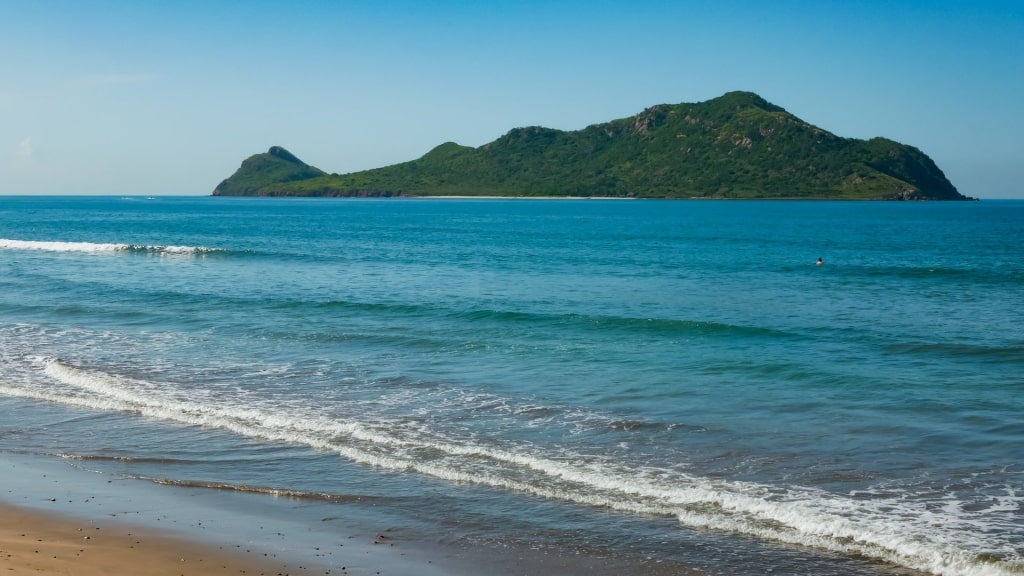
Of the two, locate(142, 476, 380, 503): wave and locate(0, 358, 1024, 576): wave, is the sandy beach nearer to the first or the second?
locate(142, 476, 380, 503): wave

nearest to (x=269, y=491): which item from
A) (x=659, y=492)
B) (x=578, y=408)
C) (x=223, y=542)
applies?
(x=223, y=542)

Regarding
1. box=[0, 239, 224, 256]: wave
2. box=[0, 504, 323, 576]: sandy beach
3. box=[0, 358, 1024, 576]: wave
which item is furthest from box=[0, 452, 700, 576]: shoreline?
box=[0, 239, 224, 256]: wave

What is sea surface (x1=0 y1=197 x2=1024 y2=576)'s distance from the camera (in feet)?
40.1

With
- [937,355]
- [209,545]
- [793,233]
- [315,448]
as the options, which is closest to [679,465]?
[315,448]

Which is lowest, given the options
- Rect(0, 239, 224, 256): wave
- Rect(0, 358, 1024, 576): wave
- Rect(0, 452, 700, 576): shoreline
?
Rect(0, 452, 700, 576): shoreline

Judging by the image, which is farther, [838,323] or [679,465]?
[838,323]

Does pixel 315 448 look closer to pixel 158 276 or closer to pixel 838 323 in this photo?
pixel 838 323

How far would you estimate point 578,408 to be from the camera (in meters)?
18.6

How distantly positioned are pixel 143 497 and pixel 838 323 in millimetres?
22660

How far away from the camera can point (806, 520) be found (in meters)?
12.1

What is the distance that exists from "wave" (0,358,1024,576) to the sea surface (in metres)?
0.05

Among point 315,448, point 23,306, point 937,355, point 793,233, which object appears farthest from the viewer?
point 793,233

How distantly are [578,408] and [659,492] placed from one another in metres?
5.29

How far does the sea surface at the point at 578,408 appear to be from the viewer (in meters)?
12.2
